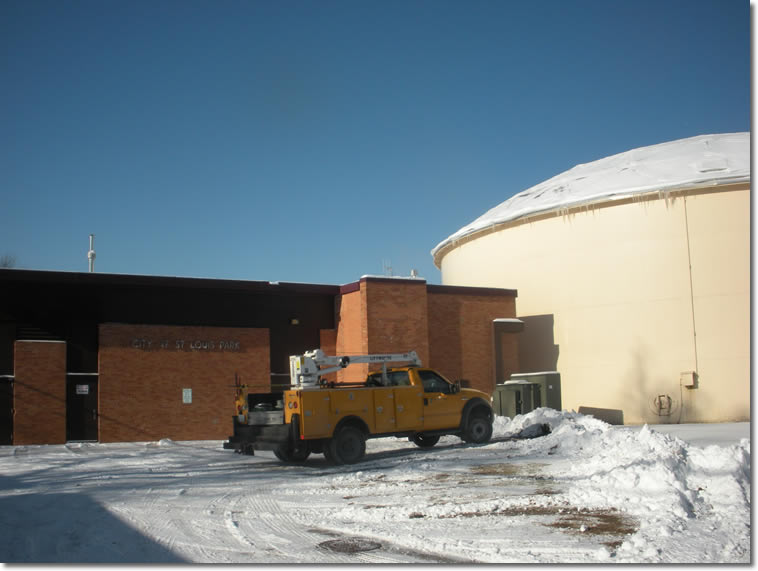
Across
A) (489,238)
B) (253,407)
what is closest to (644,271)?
(489,238)

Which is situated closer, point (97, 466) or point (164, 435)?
point (97, 466)

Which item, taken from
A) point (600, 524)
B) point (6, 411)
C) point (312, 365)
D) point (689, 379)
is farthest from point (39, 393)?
point (689, 379)

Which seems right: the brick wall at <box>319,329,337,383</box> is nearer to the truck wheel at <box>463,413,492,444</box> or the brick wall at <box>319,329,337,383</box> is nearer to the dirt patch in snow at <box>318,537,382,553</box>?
the truck wheel at <box>463,413,492,444</box>

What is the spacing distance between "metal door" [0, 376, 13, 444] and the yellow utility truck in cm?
822

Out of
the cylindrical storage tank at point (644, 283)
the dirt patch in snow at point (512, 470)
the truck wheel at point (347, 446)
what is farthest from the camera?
the cylindrical storage tank at point (644, 283)

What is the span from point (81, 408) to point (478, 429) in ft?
37.3

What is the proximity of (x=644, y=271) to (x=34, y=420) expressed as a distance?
1920 cm

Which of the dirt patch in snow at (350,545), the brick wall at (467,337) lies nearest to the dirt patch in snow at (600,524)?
the dirt patch in snow at (350,545)

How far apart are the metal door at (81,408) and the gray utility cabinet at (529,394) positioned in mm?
11914

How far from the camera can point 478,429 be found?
18.2m

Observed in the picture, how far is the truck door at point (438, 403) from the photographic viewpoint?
17453mm

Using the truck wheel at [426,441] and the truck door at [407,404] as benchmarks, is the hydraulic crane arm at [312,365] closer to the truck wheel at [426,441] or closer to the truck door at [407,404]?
the truck door at [407,404]

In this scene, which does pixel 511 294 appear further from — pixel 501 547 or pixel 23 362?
pixel 501 547

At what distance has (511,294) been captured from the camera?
2808 centimetres
